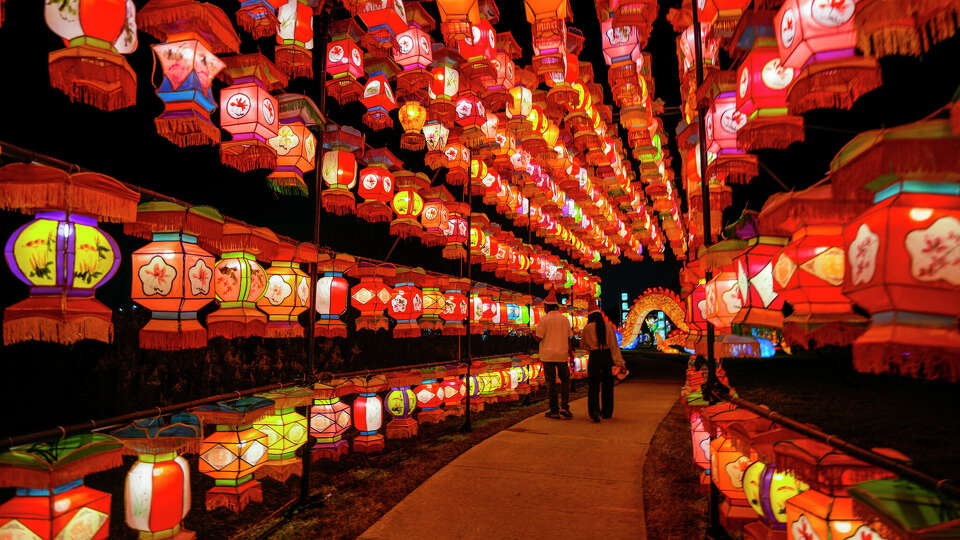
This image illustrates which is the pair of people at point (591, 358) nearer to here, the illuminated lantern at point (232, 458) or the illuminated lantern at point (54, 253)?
the illuminated lantern at point (232, 458)

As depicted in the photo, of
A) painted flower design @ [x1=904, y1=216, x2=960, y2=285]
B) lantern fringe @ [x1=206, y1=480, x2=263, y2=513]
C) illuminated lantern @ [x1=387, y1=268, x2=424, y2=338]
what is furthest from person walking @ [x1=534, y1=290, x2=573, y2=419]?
painted flower design @ [x1=904, y1=216, x2=960, y2=285]

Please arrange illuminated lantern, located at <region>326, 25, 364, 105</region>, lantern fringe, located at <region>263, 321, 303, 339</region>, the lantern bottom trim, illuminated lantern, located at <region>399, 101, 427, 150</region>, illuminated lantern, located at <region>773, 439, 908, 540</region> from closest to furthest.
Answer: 1. illuminated lantern, located at <region>773, 439, 908, 540</region>
2. the lantern bottom trim
3. lantern fringe, located at <region>263, 321, 303, 339</region>
4. illuminated lantern, located at <region>326, 25, 364, 105</region>
5. illuminated lantern, located at <region>399, 101, 427, 150</region>

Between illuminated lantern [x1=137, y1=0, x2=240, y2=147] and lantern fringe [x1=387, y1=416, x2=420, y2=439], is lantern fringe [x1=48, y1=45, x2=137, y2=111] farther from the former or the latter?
lantern fringe [x1=387, y1=416, x2=420, y2=439]

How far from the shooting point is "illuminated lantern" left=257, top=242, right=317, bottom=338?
148 inches

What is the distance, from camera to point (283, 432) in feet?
12.9

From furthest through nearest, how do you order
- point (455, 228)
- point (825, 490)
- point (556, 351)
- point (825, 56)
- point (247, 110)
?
point (556, 351) < point (455, 228) < point (247, 110) < point (825, 56) < point (825, 490)

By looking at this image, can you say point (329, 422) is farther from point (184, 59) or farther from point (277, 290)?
point (184, 59)

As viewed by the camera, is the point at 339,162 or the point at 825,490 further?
the point at 339,162

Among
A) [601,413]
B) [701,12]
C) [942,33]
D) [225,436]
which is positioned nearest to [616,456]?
[601,413]

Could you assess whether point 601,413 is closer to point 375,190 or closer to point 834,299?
point 375,190

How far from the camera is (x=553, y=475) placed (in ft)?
15.0

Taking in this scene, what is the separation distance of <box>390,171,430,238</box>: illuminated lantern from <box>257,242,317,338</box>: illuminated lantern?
6.57 ft

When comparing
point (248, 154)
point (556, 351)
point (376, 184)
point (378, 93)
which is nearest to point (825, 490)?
point (248, 154)

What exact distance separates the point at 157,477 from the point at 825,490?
3136mm
